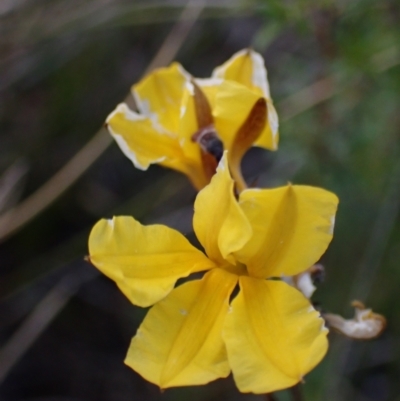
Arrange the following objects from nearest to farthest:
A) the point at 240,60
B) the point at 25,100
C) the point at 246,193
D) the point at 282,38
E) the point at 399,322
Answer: the point at 246,193
the point at 240,60
the point at 399,322
the point at 25,100
the point at 282,38

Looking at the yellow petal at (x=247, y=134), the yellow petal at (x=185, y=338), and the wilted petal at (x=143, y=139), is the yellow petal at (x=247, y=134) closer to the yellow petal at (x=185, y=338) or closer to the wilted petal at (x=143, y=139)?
the wilted petal at (x=143, y=139)

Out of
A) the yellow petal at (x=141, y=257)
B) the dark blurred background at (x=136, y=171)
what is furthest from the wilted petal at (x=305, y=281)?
the dark blurred background at (x=136, y=171)

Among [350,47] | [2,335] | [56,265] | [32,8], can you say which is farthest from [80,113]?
[350,47]

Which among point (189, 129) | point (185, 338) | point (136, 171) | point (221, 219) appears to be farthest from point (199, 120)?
point (136, 171)

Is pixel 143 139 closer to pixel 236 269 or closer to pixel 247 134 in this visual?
pixel 247 134

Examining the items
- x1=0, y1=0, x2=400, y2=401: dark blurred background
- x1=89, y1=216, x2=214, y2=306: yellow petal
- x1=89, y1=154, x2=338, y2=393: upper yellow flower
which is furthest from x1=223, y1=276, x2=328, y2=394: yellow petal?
x1=0, y1=0, x2=400, y2=401: dark blurred background

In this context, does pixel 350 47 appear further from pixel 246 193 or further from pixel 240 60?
pixel 246 193

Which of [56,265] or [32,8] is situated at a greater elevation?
[32,8]
